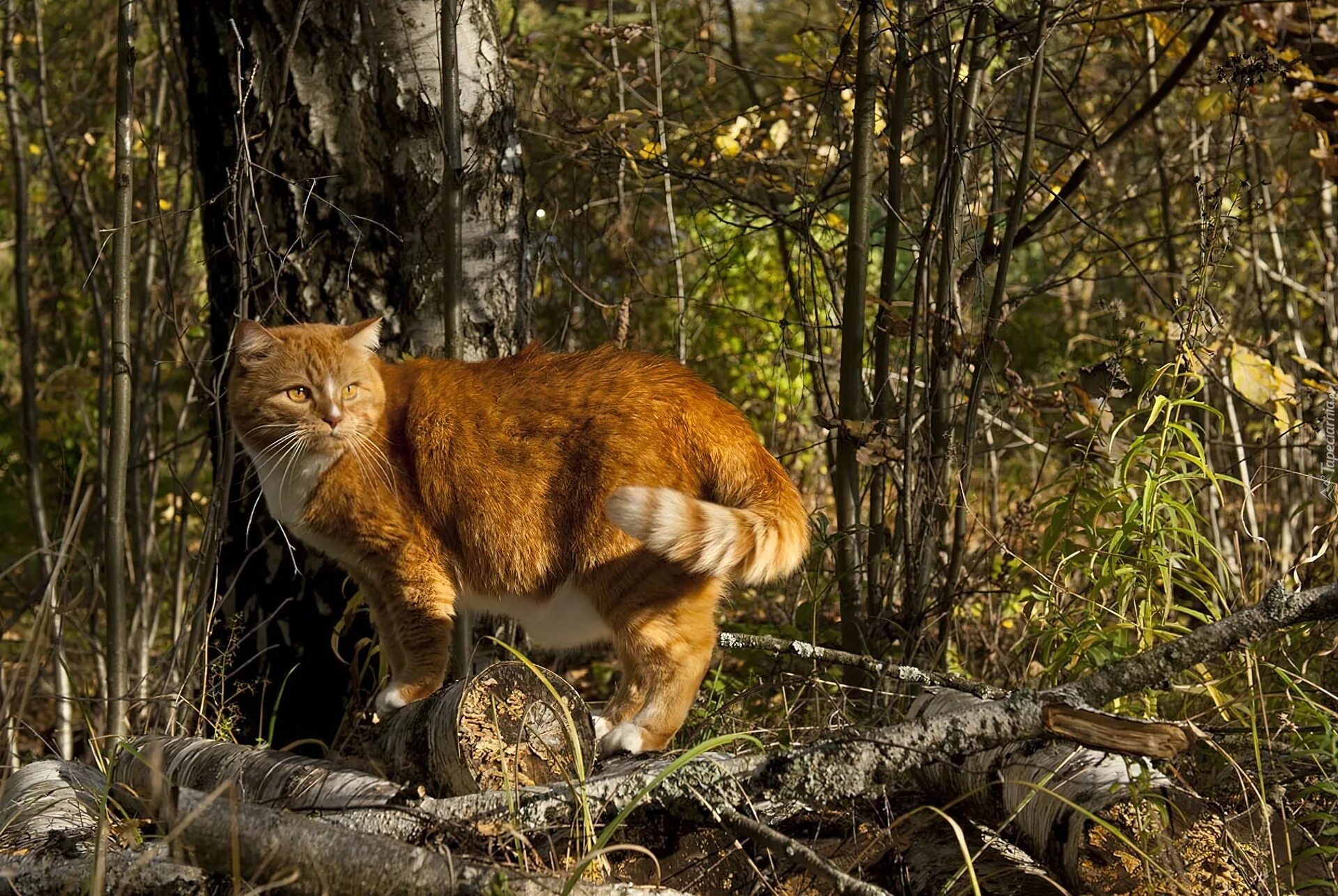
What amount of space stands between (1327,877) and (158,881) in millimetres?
2138

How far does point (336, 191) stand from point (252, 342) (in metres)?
0.64

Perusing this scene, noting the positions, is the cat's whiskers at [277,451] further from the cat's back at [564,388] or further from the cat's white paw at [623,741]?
the cat's white paw at [623,741]

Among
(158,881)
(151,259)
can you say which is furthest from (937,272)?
(151,259)

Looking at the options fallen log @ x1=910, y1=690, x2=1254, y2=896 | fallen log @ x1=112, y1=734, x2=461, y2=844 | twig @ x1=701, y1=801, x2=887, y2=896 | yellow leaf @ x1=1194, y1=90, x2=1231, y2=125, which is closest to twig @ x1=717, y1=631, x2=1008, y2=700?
fallen log @ x1=910, y1=690, x2=1254, y2=896

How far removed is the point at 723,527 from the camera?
2.72 meters

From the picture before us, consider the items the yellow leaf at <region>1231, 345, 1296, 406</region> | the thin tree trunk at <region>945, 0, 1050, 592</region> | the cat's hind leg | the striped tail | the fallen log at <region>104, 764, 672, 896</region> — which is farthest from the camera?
the yellow leaf at <region>1231, 345, 1296, 406</region>

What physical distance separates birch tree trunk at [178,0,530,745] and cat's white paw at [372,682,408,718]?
49 centimetres

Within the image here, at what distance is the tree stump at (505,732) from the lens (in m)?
2.35

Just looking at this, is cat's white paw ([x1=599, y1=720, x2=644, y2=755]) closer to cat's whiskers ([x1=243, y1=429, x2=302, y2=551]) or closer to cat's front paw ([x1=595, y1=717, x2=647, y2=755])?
cat's front paw ([x1=595, y1=717, x2=647, y2=755])

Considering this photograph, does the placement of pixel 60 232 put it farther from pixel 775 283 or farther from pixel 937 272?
pixel 937 272

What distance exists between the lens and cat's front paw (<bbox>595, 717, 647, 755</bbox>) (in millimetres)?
2805

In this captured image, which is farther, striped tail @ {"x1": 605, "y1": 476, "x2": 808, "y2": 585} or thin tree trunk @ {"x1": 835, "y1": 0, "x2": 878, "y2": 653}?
thin tree trunk @ {"x1": 835, "y1": 0, "x2": 878, "y2": 653}

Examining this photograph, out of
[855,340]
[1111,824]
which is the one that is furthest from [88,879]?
[855,340]

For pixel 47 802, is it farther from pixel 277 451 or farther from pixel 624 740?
pixel 624 740
